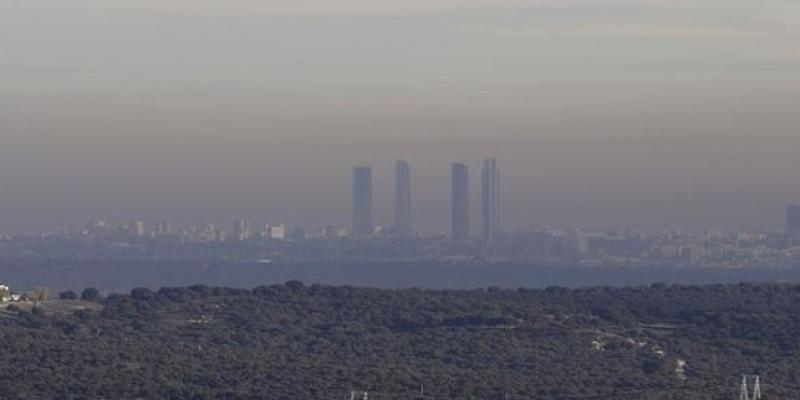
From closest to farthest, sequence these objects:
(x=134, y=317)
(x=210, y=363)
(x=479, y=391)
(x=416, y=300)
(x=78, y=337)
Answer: (x=479, y=391) < (x=210, y=363) < (x=78, y=337) < (x=134, y=317) < (x=416, y=300)

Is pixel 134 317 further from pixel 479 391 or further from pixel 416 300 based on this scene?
pixel 479 391

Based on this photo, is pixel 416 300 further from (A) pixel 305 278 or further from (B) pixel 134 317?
(A) pixel 305 278

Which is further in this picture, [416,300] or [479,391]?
[416,300]

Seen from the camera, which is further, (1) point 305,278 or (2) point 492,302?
(1) point 305,278

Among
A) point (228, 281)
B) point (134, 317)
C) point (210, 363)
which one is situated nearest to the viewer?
point (210, 363)

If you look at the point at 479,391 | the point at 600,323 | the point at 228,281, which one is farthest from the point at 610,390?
the point at 228,281

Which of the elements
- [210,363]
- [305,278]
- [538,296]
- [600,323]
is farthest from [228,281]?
[210,363]
